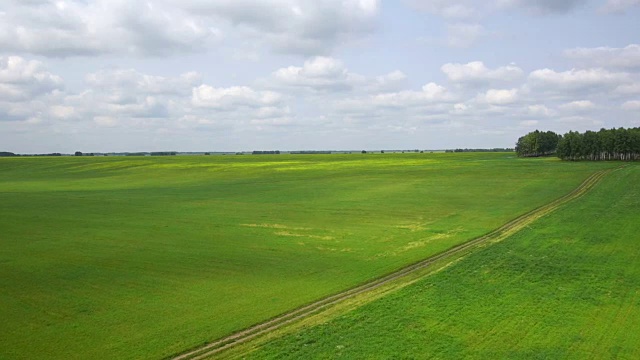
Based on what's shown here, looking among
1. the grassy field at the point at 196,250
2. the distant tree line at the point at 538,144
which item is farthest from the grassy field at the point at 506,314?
the distant tree line at the point at 538,144

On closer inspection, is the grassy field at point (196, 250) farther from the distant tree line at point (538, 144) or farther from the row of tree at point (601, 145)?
the distant tree line at point (538, 144)

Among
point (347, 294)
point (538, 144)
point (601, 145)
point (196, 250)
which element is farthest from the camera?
point (538, 144)

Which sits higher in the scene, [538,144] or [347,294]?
[538,144]

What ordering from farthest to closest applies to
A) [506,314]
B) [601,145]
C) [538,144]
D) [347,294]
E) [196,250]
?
[538,144] → [601,145] → [196,250] → [347,294] → [506,314]

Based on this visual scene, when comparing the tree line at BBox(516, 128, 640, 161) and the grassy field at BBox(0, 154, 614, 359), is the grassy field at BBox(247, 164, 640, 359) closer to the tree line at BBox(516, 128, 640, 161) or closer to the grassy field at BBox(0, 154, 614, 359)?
the grassy field at BBox(0, 154, 614, 359)

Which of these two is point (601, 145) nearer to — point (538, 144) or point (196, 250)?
point (538, 144)

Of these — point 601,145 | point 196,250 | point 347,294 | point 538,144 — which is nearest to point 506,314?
point 347,294

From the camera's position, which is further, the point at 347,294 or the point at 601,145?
the point at 601,145
